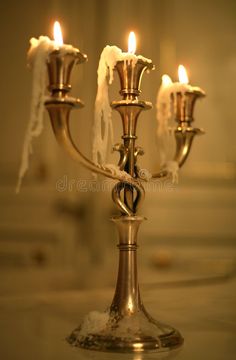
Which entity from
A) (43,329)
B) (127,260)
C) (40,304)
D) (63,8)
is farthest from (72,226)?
(127,260)

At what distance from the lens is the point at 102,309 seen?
0.98 m

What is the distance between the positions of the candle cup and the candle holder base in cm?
25

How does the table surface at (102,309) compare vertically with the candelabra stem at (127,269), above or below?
below

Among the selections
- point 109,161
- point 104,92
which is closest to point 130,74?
point 104,92

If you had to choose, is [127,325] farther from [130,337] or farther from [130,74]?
[130,74]

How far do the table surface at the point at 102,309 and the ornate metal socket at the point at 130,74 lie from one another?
0.29 meters

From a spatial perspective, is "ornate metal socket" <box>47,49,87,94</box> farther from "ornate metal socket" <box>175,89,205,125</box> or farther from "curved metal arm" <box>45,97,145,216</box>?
"ornate metal socket" <box>175,89,205,125</box>

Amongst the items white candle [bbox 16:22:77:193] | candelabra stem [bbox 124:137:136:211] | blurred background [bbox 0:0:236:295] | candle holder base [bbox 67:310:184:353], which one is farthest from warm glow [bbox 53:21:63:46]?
blurred background [bbox 0:0:236:295]

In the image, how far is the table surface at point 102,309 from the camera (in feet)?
2.06

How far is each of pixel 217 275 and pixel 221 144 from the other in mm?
369

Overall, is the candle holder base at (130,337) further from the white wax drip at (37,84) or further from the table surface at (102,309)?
the white wax drip at (37,84)

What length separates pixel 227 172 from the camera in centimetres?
155

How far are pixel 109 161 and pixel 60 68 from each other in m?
0.90

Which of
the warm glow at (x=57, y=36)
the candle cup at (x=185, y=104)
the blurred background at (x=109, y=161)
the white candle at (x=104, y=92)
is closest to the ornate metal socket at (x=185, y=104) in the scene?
the candle cup at (x=185, y=104)
